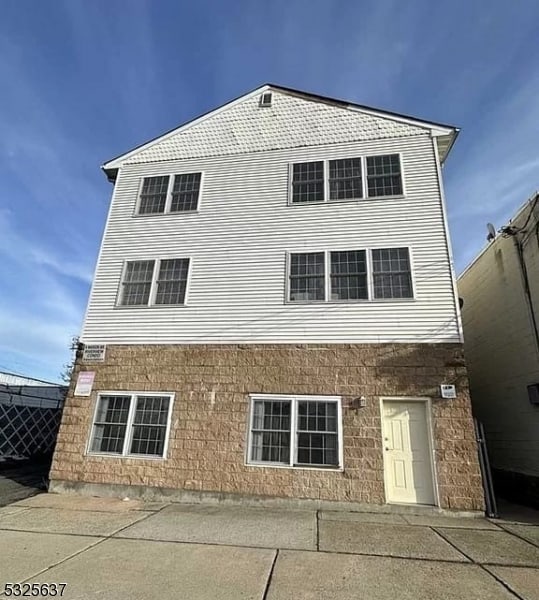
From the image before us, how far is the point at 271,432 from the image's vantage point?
7742 mm

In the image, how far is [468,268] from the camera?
11.8m

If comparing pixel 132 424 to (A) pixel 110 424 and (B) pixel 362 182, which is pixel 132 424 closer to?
(A) pixel 110 424

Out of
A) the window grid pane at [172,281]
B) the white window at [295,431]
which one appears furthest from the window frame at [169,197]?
the white window at [295,431]

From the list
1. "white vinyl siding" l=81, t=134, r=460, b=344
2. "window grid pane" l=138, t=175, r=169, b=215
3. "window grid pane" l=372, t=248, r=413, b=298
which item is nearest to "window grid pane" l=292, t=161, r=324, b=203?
"white vinyl siding" l=81, t=134, r=460, b=344

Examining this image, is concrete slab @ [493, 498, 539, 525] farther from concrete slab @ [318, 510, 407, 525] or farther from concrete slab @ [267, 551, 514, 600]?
concrete slab @ [267, 551, 514, 600]

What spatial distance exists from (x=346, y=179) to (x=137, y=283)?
20.2 ft

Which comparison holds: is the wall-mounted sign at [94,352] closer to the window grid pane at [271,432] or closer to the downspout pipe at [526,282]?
the window grid pane at [271,432]

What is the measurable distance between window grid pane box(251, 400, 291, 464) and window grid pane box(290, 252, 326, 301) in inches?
98.9

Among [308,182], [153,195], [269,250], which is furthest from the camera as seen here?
[153,195]

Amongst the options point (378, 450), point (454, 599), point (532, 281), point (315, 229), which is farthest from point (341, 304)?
point (454, 599)

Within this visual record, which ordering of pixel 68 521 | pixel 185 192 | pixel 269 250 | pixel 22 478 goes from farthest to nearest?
pixel 185 192 < pixel 22 478 < pixel 269 250 < pixel 68 521

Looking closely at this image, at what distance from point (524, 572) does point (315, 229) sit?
727cm

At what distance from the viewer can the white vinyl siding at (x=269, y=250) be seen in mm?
8188

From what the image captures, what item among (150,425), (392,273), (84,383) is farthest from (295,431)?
(84,383)
